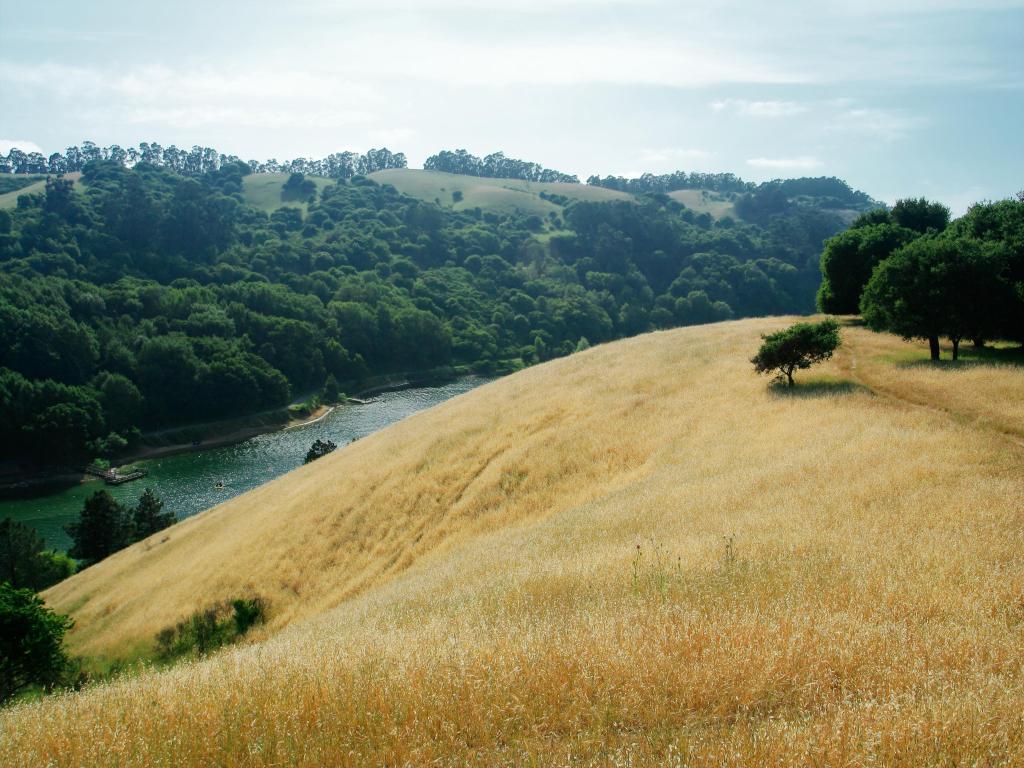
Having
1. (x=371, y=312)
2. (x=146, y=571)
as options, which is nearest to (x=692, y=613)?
(x=146, y=571)

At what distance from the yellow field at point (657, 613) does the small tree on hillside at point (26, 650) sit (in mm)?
2963

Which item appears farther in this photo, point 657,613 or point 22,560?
point 22,560

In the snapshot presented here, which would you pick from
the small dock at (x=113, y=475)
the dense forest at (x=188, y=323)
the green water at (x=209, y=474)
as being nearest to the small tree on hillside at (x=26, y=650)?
the green water at (x=209, y=474)

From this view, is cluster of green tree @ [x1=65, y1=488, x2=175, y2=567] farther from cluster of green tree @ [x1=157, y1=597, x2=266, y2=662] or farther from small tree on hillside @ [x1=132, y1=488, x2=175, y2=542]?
cluster of green tree @ [x1=157, y1=597, x2=266, y2=662]

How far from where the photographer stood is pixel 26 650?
22.1 meters

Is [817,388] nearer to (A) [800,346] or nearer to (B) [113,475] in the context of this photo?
(A) [800,346]

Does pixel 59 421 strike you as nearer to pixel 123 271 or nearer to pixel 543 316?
pixel 123 271

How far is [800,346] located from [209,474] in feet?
258

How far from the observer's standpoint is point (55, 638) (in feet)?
76.8

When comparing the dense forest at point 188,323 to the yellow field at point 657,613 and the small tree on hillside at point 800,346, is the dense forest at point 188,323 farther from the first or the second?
the small tree on hillside at point 800,346

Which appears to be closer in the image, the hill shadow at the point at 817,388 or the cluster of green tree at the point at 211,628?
the cluster of green tree at the point at 211,628

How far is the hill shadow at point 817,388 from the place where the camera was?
2602 centimetres

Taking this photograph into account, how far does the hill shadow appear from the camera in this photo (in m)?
26.0

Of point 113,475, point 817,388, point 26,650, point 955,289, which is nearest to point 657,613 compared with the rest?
point 817,388
